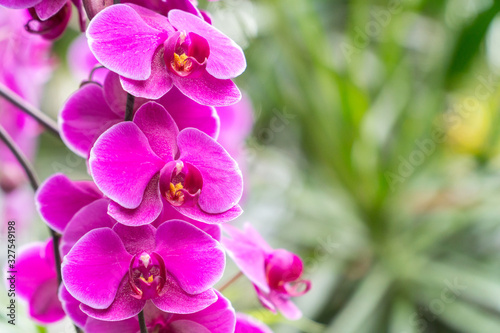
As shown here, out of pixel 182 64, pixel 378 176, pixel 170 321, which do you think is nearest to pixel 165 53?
pixel 182 64

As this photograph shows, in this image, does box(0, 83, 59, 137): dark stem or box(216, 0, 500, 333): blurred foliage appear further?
box(216, 0, 500, 333): blurred foliage

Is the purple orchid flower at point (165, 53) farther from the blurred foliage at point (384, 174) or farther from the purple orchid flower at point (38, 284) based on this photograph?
the blurred foliage at point (384, 174)

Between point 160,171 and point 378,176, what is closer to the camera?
point 160,171

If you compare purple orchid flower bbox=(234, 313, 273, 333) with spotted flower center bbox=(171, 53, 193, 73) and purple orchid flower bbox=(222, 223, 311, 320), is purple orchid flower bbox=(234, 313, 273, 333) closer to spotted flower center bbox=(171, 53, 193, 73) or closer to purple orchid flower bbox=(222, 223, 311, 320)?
purple orchid flower bbox=(222, 223, 311, 320)

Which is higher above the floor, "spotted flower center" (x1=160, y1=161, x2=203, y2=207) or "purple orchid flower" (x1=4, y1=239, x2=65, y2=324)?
"spotted flower center" (x1=160, y1=161, x2=203, y2=207)

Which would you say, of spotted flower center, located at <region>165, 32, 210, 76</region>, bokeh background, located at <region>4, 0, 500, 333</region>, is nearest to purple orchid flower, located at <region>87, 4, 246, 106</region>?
spotted flower center, located at <region>165, 32, 210, 76</region>

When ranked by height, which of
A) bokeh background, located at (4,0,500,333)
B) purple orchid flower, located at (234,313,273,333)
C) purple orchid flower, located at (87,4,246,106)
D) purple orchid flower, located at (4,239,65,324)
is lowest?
bokeh background, located at (4,0,500,333)

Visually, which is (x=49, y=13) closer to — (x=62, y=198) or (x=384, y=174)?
(x=62, y=198)

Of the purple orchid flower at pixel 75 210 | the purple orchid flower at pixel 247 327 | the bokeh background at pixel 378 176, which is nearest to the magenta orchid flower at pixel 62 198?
the purple orchid flower at pixel 75 210
